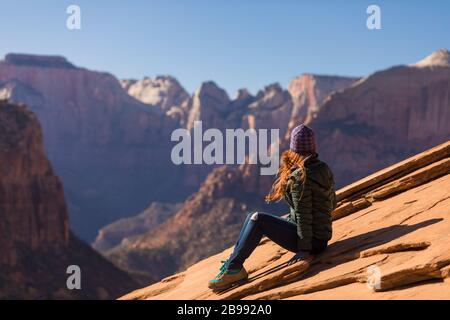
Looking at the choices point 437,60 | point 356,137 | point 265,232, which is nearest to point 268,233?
point 265,232

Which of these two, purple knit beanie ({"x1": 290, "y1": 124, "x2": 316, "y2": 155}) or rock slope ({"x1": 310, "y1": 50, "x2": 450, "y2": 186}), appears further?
rock slope ({"x1": 310, "y1": 50, "x2": 450, "y2": 186})

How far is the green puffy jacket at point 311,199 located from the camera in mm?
8883

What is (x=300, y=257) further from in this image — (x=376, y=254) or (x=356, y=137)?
(x=356, y=137)

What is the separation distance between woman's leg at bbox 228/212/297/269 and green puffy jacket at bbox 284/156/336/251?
0.15 m

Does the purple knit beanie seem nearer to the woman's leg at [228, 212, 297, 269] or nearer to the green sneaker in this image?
the woman's leg at [228, 212, 297, 269]

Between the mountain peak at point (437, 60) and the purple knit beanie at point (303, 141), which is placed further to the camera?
the mountain peak at point (437, 60)

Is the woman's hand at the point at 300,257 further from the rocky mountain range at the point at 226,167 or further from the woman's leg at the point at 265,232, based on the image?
the rocky mountain range at the point at 226,167

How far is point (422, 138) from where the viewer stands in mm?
118250

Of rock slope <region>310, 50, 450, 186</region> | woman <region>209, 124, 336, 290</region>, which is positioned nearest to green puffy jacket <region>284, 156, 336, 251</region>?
woman <region>209, 124, 336, 290</region>

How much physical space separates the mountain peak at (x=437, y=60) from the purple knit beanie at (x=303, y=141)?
123m

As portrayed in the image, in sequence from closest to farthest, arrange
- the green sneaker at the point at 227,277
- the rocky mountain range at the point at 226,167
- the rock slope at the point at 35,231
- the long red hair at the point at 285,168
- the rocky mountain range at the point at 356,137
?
the long red hair at the point at 285,168 → the green sneaker at the point at 227,277 → the rock slope at the point at 35,231 → the rocky mountain range at the point at 226,167 → the rocky mountain range at the point at 356,137

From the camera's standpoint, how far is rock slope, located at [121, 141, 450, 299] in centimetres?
770

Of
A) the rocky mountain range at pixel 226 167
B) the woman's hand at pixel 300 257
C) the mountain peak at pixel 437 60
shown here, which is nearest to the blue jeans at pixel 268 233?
the woman's hand at pixel 300 257
